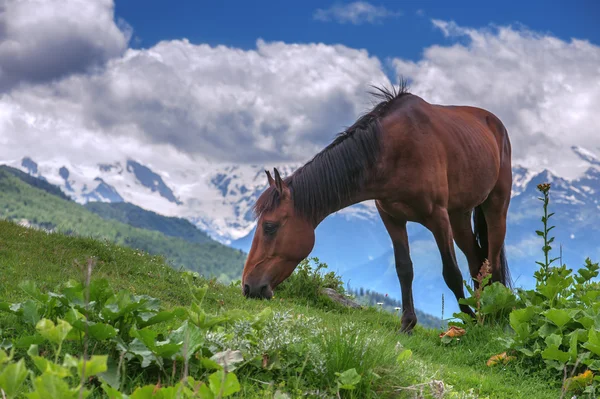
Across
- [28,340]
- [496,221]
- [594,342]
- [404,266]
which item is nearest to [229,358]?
[28,340]

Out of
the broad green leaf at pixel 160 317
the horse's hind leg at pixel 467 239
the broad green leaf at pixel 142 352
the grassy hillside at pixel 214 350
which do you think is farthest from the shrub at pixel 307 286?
the broad green leaf at pixel 142 352

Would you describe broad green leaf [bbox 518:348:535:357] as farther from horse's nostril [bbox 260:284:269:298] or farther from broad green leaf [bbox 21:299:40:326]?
broad green leaf [bbox 21:299:40:326]

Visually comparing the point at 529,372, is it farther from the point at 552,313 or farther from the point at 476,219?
the point at 476,219

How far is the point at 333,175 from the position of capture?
7.07 metres

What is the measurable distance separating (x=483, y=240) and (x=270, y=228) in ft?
16.7

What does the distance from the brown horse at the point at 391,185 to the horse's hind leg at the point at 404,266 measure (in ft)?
0.05

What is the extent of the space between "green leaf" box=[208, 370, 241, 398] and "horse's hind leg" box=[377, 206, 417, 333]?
Answer: 548cm

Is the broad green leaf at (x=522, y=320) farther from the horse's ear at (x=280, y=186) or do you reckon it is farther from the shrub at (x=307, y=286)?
the shrub at (x=307, y=286)

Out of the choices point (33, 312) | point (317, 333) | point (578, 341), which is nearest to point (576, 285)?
point (578, 341)

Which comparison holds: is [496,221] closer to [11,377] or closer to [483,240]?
[483,240]

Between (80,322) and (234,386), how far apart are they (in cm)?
131

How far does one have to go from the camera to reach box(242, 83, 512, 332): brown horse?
6.76m

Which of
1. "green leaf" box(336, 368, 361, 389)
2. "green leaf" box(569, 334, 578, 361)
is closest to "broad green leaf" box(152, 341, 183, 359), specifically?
"green leaf" box(336, 368, 361, 389)

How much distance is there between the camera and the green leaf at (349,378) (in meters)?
3.34
